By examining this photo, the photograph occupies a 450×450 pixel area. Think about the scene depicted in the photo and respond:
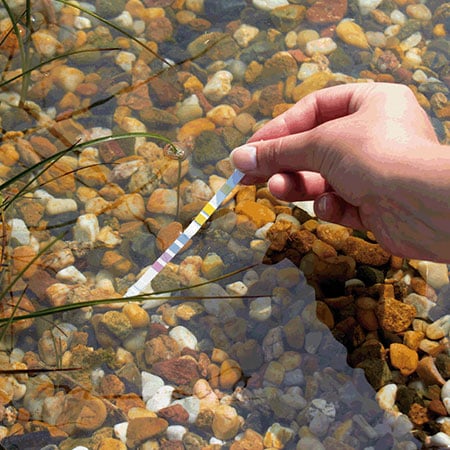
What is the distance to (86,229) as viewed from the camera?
2188 millimetres

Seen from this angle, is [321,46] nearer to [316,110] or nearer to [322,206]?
[316,110]

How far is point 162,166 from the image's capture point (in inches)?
92.2

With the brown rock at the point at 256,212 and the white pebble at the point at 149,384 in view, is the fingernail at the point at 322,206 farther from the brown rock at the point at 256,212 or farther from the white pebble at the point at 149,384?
the white pebble at the point at 149,384

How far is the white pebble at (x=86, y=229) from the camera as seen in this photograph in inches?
86.0

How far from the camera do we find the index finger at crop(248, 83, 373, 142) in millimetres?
1992

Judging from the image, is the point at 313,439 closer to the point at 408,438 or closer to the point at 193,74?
the point at 408,438

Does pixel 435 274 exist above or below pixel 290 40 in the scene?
below

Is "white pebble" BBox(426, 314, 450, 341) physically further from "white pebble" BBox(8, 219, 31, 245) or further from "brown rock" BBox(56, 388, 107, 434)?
"white pebble" BBox(8, 219, 31, 245)

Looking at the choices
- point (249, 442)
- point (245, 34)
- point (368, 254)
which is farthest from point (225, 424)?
point (245, 34)

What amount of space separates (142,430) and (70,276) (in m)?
0.53

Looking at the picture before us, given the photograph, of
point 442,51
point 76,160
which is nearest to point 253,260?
point 76,160

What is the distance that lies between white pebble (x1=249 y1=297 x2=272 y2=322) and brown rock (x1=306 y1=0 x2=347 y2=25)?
1.22m

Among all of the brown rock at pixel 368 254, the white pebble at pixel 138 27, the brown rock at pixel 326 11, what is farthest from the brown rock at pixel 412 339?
the white pebble at pixel 138 27

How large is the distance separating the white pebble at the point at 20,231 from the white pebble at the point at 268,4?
4.15 ft
